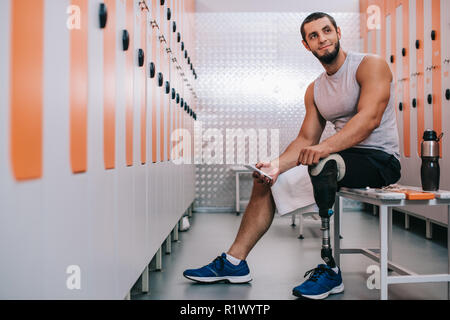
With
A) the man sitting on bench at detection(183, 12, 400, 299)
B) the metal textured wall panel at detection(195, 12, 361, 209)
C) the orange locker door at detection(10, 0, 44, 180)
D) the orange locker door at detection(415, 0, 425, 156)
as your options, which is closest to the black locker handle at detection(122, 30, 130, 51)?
the orange locker door at detection(10, 0, 44, 180)

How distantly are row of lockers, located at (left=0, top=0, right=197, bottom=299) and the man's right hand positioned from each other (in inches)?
23.5

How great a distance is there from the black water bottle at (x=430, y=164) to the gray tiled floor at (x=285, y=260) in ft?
1.84

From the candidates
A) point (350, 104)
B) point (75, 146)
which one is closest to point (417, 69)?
point (350, 104)

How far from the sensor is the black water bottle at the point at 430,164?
1.93 metres

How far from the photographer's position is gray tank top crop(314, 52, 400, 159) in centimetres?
218

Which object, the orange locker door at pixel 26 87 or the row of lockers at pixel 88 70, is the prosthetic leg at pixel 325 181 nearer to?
the row of lockers at pixel 88 70

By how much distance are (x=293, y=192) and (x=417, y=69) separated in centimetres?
235

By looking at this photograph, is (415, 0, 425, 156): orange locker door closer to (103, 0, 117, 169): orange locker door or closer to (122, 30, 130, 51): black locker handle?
(122, 30, 130, 51): black locker handle

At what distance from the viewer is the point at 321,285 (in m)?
1.99

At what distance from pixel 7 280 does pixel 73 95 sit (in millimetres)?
474

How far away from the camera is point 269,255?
9.52ft

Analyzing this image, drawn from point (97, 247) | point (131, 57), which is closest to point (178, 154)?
point (131, 57)

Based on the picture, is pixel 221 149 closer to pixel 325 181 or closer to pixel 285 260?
pixel 285 260
